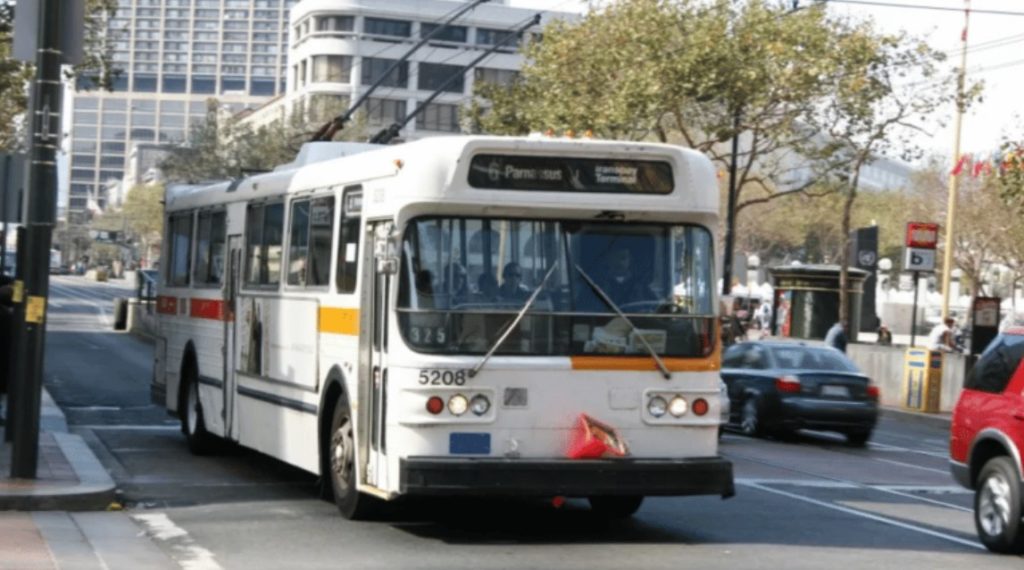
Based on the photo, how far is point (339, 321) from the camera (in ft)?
44.4

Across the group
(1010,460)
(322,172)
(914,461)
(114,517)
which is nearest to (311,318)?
(322,172)

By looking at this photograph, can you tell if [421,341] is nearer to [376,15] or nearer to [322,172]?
[322,172]

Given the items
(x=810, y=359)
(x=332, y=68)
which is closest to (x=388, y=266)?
(x=810, y=359)

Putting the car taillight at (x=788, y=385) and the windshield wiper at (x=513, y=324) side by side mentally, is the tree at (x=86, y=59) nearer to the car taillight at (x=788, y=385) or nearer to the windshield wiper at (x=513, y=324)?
the car taillight at (x=788, y=385)

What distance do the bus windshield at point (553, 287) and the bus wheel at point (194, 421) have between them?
22.7 feet

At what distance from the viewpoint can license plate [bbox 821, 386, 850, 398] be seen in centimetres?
2452

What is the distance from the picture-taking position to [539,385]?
12.1 meters

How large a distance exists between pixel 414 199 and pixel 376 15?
355ft

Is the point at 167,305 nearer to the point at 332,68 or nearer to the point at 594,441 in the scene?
the point at 594,441

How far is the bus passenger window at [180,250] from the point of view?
1978 centimetres

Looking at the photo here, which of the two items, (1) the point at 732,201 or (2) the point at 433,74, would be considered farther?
(2) the point at 433,74

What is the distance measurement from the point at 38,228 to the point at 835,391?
13118mm

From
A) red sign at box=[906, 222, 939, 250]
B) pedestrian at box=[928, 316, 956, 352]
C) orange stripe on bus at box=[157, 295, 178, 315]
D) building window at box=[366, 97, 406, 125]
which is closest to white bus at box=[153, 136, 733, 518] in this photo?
orange stripe on bus at box=[157, 295, 178, 315]

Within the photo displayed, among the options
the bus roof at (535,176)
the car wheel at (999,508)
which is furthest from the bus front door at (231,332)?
the car wheel at (999,508)
